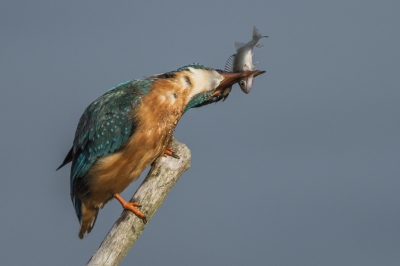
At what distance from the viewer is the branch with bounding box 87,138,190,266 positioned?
111 inches

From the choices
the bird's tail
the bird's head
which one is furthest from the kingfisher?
the bird's tail

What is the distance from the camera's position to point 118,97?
10.3ft

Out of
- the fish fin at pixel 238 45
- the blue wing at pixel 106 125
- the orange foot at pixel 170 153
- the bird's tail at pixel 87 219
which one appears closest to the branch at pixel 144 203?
the orange foot at pixel 170 153

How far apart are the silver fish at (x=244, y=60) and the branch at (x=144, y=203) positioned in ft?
1.44

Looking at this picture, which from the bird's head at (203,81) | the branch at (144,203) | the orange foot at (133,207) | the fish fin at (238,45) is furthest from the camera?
the fish fin at (238,45)

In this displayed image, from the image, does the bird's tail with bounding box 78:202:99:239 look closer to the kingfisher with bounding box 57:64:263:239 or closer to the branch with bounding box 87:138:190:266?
the kingfisher with bounding box 57:64:263:239

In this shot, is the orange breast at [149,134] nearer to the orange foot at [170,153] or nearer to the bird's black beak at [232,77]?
the orange foot at [170,153]

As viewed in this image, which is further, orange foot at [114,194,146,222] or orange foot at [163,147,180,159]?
orange foot at [163,147,180,159]

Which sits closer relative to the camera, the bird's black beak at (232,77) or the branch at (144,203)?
the branch at (144,203)

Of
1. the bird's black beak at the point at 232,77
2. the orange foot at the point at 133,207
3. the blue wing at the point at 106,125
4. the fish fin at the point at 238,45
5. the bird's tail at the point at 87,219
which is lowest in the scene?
the bird's tail at the point at 87,219

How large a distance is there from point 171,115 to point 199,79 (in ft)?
0.72

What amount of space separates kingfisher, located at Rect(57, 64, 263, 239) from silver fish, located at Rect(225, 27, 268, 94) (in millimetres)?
51

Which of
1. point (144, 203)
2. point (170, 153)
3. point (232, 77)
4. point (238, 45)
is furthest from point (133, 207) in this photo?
point (238, 45)

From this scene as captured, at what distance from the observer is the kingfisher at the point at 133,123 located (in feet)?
10.2
